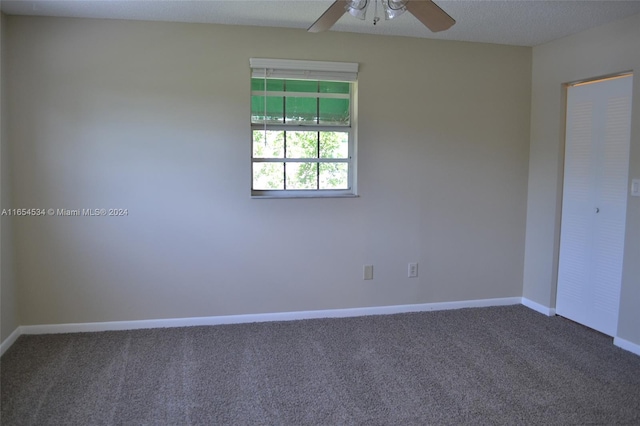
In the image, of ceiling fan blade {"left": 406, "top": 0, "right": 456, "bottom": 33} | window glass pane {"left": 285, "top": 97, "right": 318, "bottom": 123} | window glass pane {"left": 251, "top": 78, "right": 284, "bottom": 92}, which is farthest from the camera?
window glass pane {"left": 285, "top": 97, "right": 318, "bottom": 123}

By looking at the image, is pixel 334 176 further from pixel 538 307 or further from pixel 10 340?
pixel 10 340

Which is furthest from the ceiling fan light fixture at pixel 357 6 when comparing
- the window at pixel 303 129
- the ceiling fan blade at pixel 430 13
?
the window at pixel 303 129

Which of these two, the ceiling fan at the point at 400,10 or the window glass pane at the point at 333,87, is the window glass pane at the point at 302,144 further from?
the ceiling fan at the point at 400,10

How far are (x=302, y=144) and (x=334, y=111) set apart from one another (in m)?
0.38

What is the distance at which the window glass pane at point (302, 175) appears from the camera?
3632 millimetres

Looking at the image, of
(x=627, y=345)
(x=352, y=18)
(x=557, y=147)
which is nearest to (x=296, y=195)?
(x=352, y=18)

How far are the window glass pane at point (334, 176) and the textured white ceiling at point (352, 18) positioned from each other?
1049 millimetres

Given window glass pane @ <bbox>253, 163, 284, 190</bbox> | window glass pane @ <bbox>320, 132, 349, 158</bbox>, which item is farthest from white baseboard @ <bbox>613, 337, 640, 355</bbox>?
window glass pane @ <bbox>253, 163, 284, 190</bbox>

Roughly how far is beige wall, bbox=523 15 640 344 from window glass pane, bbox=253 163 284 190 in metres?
2.19

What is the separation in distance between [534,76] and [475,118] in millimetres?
640

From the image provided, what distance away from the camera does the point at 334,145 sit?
12.1ft

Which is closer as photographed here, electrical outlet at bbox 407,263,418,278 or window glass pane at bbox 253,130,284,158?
window glass pane at bbox 253,130,284,158

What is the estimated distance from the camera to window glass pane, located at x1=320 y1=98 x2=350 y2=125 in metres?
3.65

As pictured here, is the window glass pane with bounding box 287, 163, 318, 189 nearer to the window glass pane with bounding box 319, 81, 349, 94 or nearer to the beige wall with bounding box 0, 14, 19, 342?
the window glass pane with bounding box 319, 81, 349, 94
